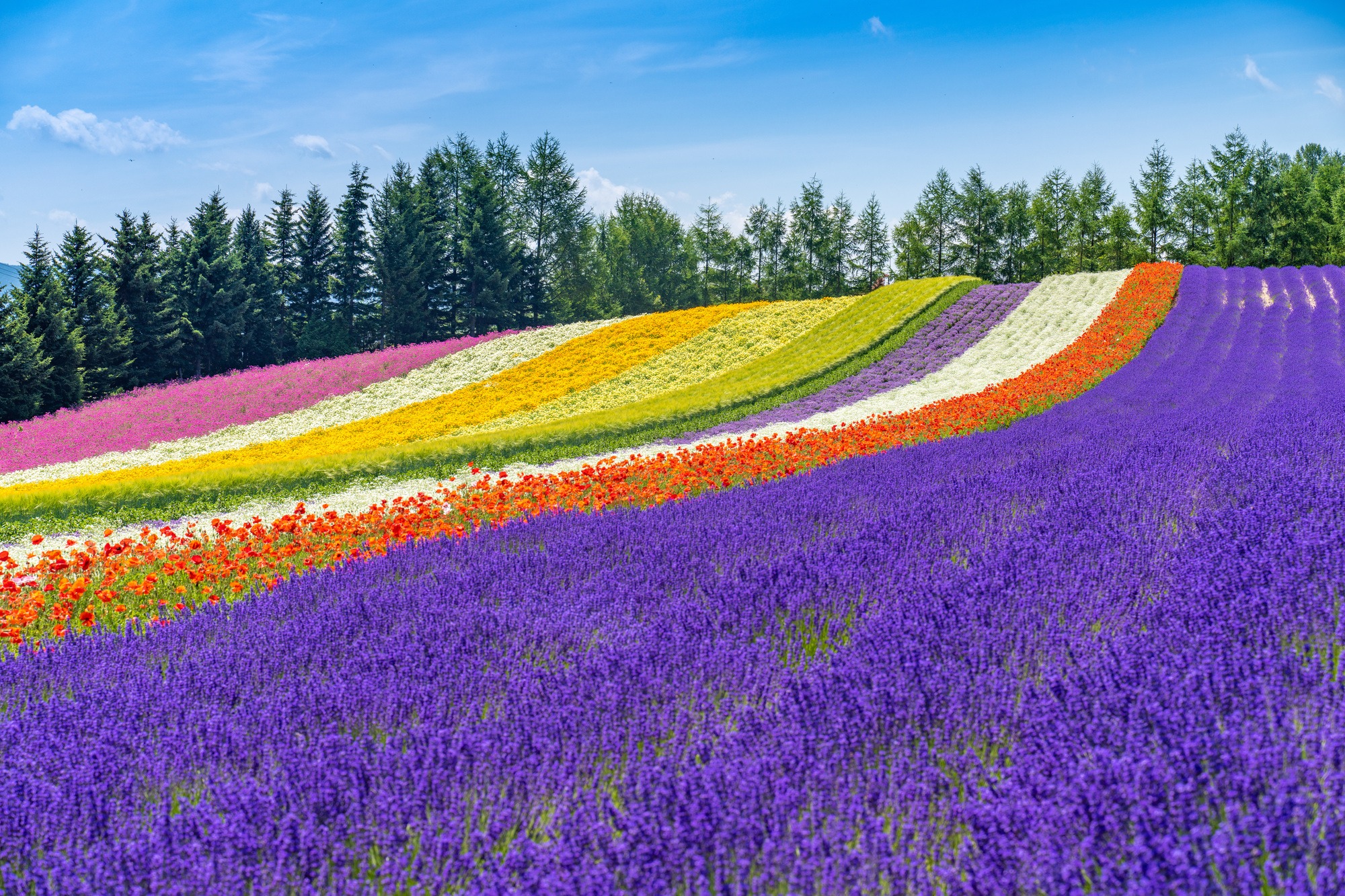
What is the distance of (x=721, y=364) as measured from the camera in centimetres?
2375

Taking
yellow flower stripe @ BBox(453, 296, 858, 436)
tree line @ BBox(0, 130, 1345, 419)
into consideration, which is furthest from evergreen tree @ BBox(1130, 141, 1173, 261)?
yellow flower stripe @ BBox(453, 296, 858, 436)

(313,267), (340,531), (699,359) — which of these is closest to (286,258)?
(313,267)

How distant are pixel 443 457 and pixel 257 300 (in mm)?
29460

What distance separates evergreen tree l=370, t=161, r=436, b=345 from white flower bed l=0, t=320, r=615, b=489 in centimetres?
1227

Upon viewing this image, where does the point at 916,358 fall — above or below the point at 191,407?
below

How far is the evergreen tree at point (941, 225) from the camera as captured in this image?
52406mm

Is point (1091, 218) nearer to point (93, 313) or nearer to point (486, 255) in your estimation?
point (486, 255)

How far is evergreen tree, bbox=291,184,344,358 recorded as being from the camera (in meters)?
42.2

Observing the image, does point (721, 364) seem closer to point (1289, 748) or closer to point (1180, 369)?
point (1180, 369)

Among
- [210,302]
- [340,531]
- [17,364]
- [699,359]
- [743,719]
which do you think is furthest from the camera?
[210,302]

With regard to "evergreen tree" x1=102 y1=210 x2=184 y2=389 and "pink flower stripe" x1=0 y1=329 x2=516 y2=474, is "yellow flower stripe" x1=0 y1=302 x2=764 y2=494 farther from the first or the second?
"evergreen tree" x1=102 y1=210 x2=184 y2=389

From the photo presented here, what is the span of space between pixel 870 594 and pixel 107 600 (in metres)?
5.02

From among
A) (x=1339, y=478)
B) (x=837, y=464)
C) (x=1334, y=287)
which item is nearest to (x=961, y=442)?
(x=837, y=464)

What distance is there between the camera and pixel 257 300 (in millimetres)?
37250
